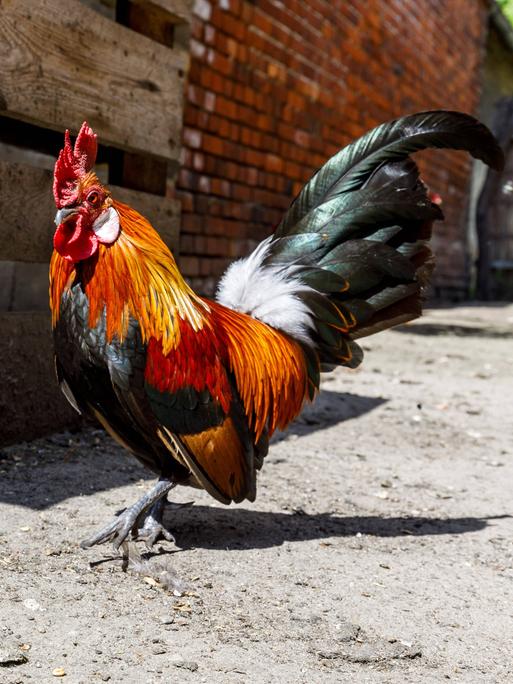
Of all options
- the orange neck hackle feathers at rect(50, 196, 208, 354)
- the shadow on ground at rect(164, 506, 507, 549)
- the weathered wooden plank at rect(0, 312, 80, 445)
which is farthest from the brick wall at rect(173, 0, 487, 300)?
the orange neck hackle feathers at rect(50, 196, 208, 354)

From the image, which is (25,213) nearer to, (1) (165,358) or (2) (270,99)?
(1) (165,358)

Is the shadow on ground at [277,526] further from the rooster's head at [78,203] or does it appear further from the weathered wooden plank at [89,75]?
the weathered wooden plank at [89,75]

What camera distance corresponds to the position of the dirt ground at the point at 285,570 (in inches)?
86.7

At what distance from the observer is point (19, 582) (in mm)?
2525

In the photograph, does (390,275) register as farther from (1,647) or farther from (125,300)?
(1,647)

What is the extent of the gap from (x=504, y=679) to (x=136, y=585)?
1.20 m

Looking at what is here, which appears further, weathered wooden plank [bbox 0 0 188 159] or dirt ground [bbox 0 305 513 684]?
weathered wooden plank [bbox 0 0 188 159]

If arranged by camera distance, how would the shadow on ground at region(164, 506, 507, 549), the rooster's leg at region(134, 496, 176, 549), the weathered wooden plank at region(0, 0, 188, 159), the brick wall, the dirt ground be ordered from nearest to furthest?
the dirt ground < the rooster's leg at region(134, 496, 176, 549) < the shadow on ground at region(164, 506, 507, 549) < the weathered wooden plank at region(0, 0, 188, 159) < the brick wall

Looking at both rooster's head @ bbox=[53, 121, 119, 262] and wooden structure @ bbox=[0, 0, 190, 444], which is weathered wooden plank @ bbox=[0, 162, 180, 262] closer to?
wooden structure @ bbox=[0, 0, 190, 444]

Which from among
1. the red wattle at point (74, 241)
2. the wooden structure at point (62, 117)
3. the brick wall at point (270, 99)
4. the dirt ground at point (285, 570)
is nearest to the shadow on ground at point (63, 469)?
the dirt ground at point (285, 570)

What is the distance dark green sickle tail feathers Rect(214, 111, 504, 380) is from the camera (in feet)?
10.8

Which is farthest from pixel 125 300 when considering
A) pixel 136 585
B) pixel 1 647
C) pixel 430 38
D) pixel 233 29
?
pixel 430 38

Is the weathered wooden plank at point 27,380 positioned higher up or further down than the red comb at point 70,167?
further down

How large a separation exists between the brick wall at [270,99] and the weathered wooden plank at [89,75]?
156 centimetres
